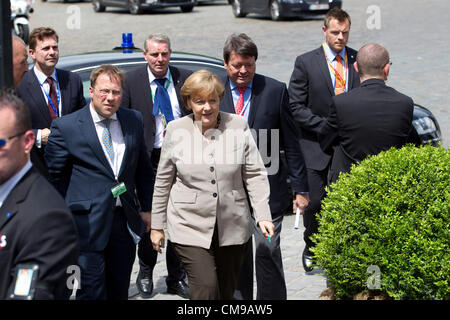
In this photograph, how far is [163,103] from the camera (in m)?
6.80

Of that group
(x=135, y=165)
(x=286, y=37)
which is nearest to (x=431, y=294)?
(x=135, y=165)

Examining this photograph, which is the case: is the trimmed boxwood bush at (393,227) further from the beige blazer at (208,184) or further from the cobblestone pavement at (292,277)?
the cobblestone pavement at (292,277)

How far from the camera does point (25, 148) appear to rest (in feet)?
11.7

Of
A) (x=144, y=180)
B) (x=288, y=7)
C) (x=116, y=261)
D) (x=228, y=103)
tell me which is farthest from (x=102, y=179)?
(x=288, y=7)

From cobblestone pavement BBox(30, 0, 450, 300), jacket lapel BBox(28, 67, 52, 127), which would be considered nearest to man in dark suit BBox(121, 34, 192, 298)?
jacket lapel BBox(28, 67, 52, 127)

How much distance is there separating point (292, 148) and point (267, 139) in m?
0.20

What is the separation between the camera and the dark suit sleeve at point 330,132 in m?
6.17

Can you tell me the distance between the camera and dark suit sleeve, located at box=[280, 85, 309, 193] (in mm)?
6180

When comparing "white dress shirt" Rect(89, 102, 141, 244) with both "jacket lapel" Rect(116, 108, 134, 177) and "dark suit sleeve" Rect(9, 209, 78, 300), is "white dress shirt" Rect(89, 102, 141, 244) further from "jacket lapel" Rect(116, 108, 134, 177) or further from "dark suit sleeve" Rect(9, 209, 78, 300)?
"dark suit sleeve" Rect(9, 209, 78, 300)

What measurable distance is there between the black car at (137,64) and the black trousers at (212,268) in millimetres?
2936

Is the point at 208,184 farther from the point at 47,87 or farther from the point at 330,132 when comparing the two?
the point at 47,87

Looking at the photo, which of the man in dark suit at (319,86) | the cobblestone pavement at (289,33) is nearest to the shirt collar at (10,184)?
the man in dark suit at (319,86)

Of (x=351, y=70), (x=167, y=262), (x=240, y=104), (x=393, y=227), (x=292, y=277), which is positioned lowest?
(x=292, y=277)
